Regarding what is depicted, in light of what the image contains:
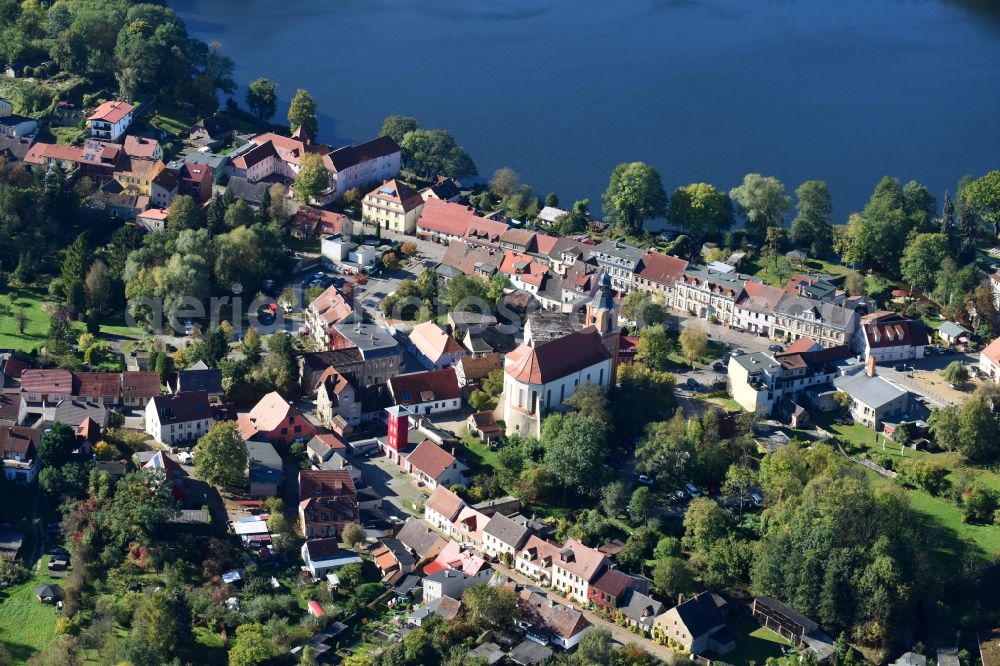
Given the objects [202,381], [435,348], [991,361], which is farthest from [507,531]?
[991,361]

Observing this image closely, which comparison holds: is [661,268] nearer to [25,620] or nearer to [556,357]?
[556,357]

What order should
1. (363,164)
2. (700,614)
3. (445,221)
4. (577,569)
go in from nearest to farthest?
(700,614) < (577,569) < (445,221) < (363,164)

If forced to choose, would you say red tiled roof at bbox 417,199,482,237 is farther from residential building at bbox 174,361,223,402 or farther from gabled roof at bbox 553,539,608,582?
gabled roof at bbox 553,539,608,582

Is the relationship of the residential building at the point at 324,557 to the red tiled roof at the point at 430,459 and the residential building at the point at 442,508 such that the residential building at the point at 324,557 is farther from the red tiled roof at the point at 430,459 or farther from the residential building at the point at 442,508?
the red tiled roof at the point at 430,459

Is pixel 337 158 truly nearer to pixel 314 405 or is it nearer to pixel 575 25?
pixel 314 405

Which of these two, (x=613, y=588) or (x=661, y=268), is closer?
(x=613, y=588)

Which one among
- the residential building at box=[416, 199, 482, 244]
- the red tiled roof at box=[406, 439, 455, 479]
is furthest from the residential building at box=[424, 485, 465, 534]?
the residential building at box=[416, 199, 482, 244]
